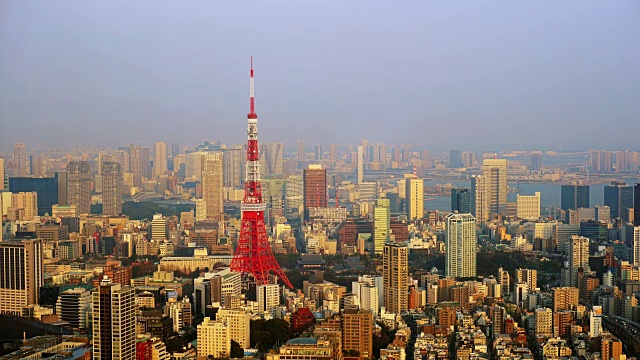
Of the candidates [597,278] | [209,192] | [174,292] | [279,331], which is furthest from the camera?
[209,192]

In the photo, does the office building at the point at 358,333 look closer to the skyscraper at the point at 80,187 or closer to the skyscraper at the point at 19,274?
the skyscraper at the point at 19,274

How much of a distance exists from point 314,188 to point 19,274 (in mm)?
4386

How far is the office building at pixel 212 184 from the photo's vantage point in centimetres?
1072

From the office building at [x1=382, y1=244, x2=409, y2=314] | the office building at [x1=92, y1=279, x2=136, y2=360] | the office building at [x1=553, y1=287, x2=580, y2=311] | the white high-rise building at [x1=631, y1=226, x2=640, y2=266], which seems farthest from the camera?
the white high-rise building at [x1=631, y1=226, x2=640, y2=266]

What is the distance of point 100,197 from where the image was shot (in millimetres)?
10484

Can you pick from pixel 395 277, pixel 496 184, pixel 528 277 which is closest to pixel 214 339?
pixel 395 277

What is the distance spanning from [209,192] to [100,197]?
141 cm

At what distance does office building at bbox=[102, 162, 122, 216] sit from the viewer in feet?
33.6

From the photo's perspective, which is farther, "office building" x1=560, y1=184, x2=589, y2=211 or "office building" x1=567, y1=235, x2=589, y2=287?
"office building" x1=560, y1=184, x2=589, y2=211

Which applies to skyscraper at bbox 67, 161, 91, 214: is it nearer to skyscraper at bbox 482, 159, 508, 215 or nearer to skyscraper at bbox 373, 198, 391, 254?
skyscraper at bbox 373, 198, 391, 254

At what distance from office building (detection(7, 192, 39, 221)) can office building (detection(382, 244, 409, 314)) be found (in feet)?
11.7

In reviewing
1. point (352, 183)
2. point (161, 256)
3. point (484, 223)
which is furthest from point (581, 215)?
point (161, 256)

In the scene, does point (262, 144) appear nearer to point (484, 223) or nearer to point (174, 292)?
point (174, 292)

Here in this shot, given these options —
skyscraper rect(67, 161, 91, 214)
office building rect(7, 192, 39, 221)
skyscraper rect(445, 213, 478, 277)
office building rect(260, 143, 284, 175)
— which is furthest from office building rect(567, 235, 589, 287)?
office building rect(7, 192, 39, 221)
